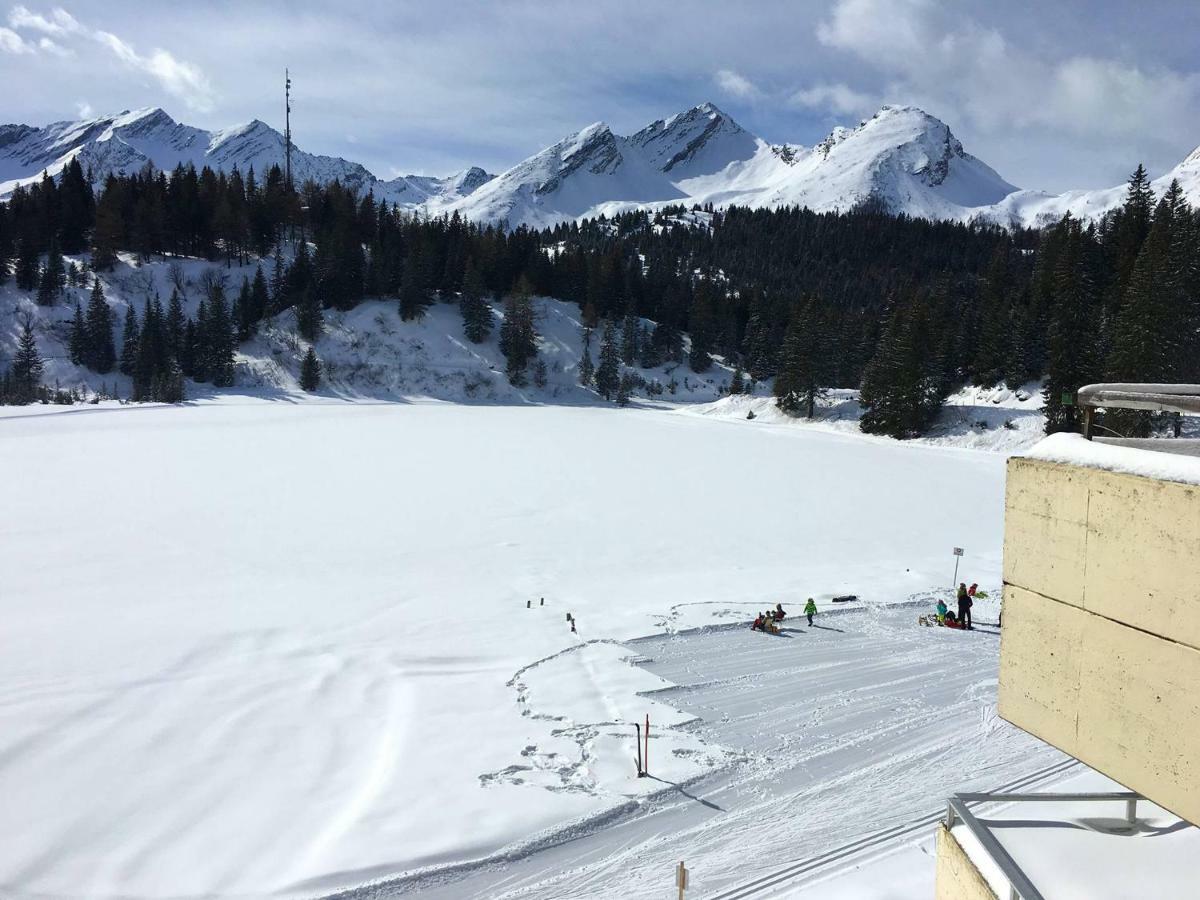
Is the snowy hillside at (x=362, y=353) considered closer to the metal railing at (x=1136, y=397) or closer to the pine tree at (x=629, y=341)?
the pine tree at (x=629, y=341)

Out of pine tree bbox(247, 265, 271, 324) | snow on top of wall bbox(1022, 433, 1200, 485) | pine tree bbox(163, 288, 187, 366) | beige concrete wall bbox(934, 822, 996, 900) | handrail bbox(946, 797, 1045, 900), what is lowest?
beige concrete wall bbox(934, 822, 996, 900)

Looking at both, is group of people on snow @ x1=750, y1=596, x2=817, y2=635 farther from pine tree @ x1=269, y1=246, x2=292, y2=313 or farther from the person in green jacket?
pine tree @ x1=269, y1=246, x2=292, y2=313

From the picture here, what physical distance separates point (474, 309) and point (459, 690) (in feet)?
236

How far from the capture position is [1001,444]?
45.2m

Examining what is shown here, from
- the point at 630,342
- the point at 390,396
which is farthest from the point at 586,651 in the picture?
the point at 630,342

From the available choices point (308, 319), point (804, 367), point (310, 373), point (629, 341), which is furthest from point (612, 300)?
point (310, 373)

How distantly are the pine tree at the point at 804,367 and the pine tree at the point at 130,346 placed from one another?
6161cm

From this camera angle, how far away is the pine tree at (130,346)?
66.8 metres

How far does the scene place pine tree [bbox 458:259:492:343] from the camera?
8000 centimetres

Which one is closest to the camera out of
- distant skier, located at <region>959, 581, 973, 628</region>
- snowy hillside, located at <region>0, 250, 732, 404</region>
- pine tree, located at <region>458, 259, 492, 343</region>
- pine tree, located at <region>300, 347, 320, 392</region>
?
distant skier, located at <region>959, 581, 973, 628</region>

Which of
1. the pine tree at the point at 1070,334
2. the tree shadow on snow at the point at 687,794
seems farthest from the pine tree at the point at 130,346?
the pine tree at the point at 1070,334

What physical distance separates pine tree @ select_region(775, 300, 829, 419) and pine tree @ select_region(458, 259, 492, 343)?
35.8 m

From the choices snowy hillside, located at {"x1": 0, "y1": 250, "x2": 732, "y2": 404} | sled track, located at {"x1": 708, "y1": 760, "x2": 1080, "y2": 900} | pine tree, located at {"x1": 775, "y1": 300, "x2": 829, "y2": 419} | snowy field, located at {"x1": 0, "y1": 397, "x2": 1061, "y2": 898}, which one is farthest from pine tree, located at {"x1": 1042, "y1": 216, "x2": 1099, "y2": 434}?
snowy hillside, located at {"x1": 0, "y1": 250, "x2": 732, "y2": 404}

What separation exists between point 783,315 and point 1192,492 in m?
88.7
